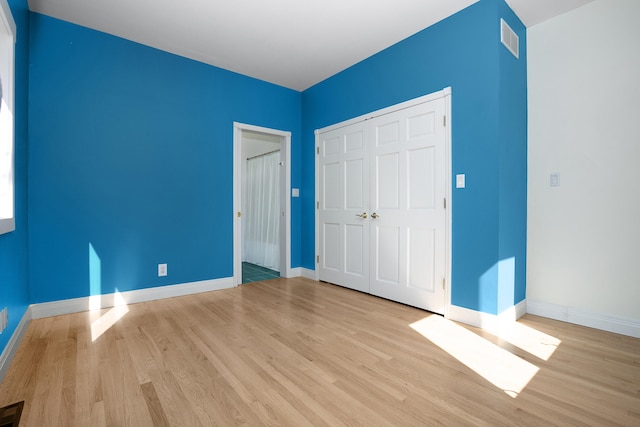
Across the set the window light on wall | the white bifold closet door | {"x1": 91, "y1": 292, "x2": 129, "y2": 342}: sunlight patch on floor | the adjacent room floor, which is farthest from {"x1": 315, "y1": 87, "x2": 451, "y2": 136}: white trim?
{"x1": 91, "y1": 292, "x2": 129, "y2": 342}: sunlight patch on floor

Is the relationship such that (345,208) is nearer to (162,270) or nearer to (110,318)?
(162,270)

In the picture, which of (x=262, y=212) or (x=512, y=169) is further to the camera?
(x=262, y=212)

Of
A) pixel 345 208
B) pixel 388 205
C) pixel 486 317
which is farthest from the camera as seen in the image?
pixel 345 208

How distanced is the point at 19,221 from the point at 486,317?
407 centimetres

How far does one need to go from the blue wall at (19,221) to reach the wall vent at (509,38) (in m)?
3.93

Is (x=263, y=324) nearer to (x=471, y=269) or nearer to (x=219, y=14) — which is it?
(x=471, y=269)

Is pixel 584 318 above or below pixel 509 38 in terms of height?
below

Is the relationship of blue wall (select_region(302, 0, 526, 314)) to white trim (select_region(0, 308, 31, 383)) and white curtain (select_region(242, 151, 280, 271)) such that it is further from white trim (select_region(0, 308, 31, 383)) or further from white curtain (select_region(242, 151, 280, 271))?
white trim (select_region(0, 308, 31, 383))

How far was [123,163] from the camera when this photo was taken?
3.33 metres

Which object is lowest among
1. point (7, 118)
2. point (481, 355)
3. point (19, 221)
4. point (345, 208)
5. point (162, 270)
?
point (481, 355)

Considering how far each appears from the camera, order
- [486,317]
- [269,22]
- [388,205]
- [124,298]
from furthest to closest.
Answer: [388,205] < [124,298] < [269,22] < [486,317]

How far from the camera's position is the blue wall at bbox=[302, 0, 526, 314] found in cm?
267

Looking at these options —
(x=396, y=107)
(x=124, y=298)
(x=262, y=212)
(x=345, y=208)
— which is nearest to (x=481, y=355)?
(x=345, y=208)

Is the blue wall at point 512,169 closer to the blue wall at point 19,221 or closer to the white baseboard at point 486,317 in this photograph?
the white baseboard at point 486,317
